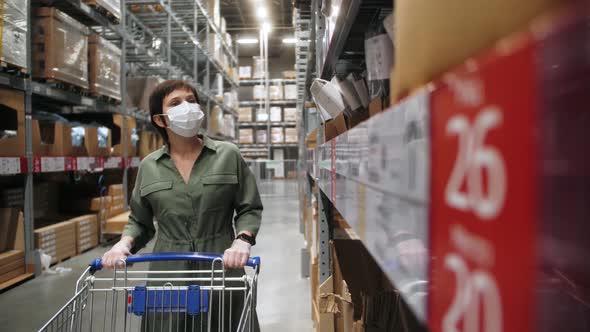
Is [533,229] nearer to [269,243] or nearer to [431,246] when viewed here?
[431,246]

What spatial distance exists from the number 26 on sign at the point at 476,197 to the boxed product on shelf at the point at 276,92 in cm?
1406

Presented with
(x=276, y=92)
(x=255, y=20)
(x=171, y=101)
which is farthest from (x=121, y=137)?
(x=255, y=20)

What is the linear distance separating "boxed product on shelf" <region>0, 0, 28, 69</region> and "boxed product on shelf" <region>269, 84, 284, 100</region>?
11.1m

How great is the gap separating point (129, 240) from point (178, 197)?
0.26 meters

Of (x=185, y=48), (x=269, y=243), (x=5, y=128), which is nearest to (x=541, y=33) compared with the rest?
(x=5, y=128)

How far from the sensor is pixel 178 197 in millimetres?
1733

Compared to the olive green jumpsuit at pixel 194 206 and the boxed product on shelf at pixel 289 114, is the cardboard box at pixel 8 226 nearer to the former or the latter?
the olive green jumpsuit at pixel 194 206

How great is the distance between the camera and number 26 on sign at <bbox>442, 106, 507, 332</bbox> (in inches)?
Result: 10.0

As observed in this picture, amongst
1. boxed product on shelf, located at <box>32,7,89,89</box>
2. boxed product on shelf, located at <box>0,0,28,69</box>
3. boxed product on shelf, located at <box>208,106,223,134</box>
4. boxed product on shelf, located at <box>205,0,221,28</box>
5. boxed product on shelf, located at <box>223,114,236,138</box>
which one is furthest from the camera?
boxed product on shelf, located at <box>223,114,236,138</box>

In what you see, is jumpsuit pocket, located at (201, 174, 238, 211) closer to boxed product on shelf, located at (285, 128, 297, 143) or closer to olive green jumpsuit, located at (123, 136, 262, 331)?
olive green jumpsuit, located at (123, 136, 262, 331)

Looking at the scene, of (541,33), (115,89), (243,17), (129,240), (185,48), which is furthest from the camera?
(243,17)

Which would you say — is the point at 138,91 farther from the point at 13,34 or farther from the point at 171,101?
the point at 171,101

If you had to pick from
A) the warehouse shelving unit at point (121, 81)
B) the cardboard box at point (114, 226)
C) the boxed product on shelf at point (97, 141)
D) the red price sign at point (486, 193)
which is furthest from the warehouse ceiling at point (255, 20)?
the red price sign at point (486, 193)

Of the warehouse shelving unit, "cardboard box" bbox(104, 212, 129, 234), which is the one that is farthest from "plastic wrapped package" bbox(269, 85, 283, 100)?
"cardboard box" bbox(104, 212, 129, 234)
